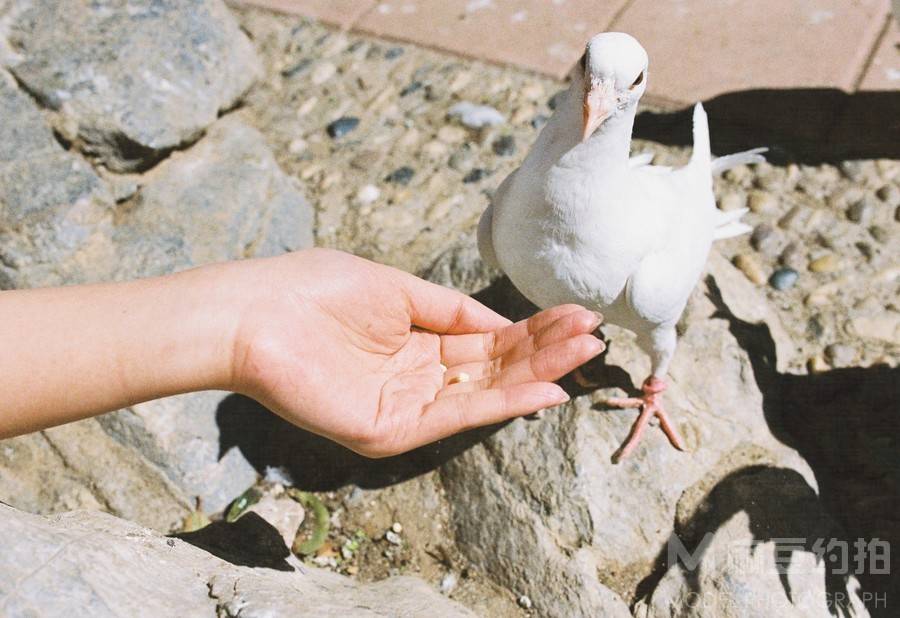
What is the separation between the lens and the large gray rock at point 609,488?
2416 millimetres

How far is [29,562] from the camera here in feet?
5.08

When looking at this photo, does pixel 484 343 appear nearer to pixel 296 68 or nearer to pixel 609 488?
pixel 609 488

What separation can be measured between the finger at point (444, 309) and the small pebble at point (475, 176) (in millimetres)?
1310

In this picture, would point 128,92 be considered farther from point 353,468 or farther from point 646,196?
point 646,196

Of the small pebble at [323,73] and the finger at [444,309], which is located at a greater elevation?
the finger at [444,309]

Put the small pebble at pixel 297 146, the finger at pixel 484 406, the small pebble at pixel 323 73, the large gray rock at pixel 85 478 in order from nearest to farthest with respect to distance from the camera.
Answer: the finger at pixel 484 406 < the large gray rock at pixel 85 478 < the small pebble at pixel 297 146 < the small pebble at pixel 323 73

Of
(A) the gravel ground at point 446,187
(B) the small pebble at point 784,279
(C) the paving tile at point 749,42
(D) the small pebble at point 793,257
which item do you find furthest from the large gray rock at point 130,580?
(C) the paving tile at point 749,42

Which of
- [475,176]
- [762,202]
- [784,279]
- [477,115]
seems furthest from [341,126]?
[784,279]

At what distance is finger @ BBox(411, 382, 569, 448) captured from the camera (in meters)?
1.99

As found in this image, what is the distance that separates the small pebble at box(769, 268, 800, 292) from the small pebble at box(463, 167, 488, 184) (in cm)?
125

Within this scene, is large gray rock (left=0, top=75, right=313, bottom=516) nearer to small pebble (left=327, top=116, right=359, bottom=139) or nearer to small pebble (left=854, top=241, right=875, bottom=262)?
small pebble (left=327, top=116, right=359, bottom=139)

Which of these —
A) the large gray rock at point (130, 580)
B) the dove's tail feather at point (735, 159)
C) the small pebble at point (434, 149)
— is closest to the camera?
the large gray rock at point (130, 580)

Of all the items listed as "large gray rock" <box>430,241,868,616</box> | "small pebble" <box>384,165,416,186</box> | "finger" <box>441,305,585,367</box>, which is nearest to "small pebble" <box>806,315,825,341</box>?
"large gray rock" <box>430,241,868,616</box>

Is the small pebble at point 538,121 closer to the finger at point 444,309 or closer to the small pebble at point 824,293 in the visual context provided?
the small pebble at point 824,293
